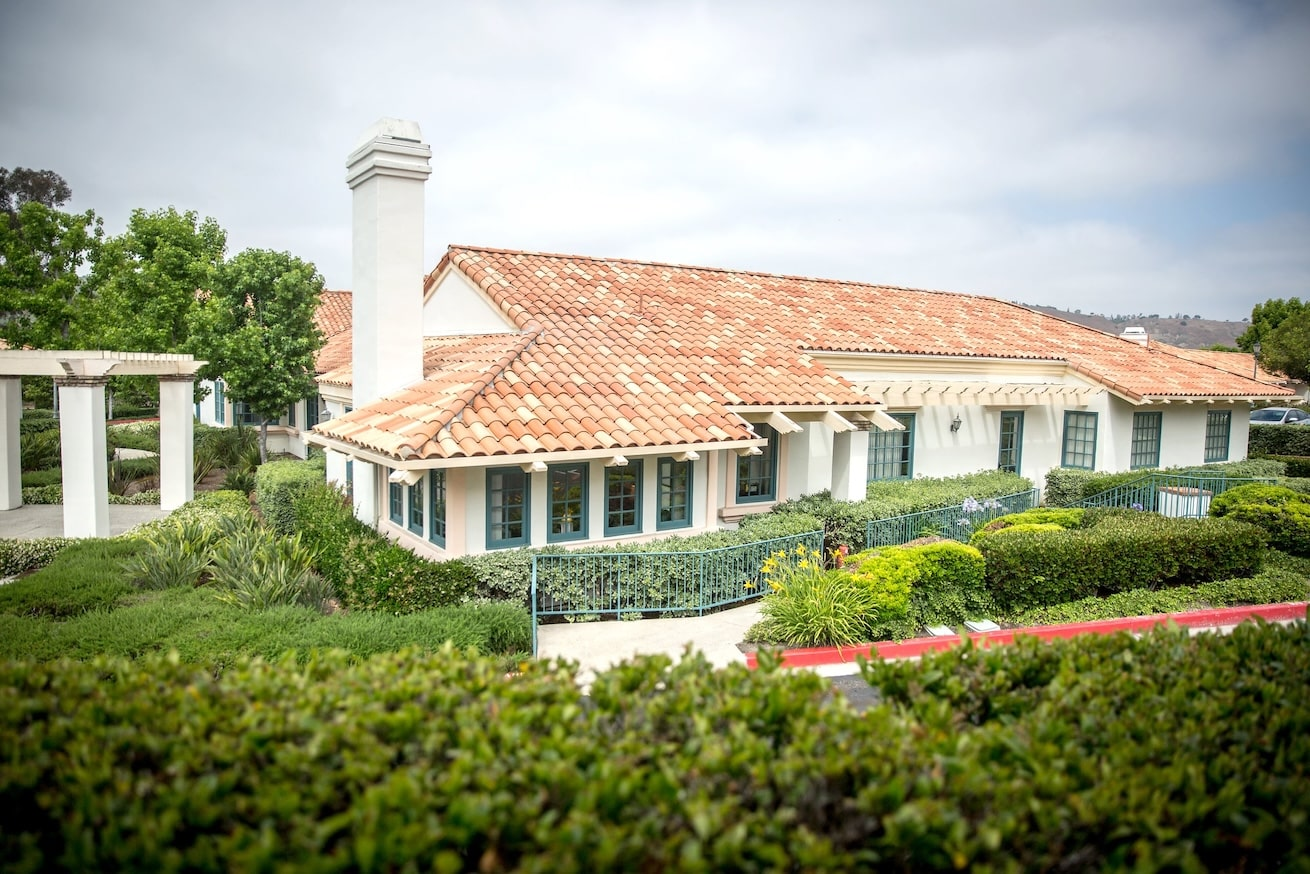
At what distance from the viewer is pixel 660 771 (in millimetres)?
3982

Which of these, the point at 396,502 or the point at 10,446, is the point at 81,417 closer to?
the point at 10,446

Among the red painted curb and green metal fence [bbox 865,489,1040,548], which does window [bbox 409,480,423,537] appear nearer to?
the red painted curb

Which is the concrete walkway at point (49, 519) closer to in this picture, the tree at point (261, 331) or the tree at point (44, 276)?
the tree at point (261, 331)

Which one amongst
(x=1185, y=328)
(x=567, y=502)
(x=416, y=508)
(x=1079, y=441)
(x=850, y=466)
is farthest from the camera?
(x=1185, y=328)

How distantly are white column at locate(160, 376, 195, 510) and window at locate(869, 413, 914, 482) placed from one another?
16982 millimetres

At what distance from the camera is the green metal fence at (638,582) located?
11.6 meters

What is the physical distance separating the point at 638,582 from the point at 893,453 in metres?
10.5

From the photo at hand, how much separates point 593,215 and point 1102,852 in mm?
39692

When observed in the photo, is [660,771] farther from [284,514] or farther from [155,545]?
[284,514]

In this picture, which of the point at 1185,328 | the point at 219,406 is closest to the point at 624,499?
the point at 219,406

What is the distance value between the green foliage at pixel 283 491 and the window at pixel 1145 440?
2177 centimetres

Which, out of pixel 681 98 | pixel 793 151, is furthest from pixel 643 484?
pixel 793 151

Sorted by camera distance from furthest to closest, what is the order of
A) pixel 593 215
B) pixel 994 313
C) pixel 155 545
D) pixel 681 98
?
1. pixel 593 215
2. pixel 994 313
3. pixel 681 98
4. pixel 155 545

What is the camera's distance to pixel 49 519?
1875cm
